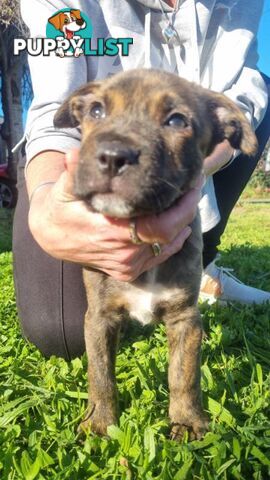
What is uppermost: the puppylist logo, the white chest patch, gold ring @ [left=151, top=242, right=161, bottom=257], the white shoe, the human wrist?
the puppylist logo

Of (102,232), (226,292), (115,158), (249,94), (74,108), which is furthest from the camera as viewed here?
(226,292)

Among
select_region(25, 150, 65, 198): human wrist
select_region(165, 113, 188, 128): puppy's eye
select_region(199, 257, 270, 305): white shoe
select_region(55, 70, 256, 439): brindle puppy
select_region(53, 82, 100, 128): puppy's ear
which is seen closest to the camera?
select_region(55, 70, 256, 439): brindle puppy

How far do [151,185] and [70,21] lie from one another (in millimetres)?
2058

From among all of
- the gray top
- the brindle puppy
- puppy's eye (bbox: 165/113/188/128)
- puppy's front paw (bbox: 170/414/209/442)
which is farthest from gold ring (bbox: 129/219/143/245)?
the gray top

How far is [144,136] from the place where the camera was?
6.56 feet

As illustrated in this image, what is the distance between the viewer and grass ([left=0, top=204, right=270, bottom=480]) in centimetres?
210

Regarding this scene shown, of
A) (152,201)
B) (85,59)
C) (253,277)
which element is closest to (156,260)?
(152,201)

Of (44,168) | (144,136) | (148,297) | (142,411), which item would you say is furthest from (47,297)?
(144,136)

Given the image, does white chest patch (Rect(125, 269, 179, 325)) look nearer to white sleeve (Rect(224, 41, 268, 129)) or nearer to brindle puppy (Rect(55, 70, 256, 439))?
brindle puppy (Rect(55, 70, 256, 439))

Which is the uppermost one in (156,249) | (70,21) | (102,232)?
(70,21)

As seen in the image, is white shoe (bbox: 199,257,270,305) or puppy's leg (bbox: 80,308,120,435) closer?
puppy's leg (bbox: 80,308,120,435)

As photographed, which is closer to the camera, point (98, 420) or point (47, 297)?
point (98, 420)

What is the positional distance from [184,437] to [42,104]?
2230mm

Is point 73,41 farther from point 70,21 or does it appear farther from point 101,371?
point 101,371
